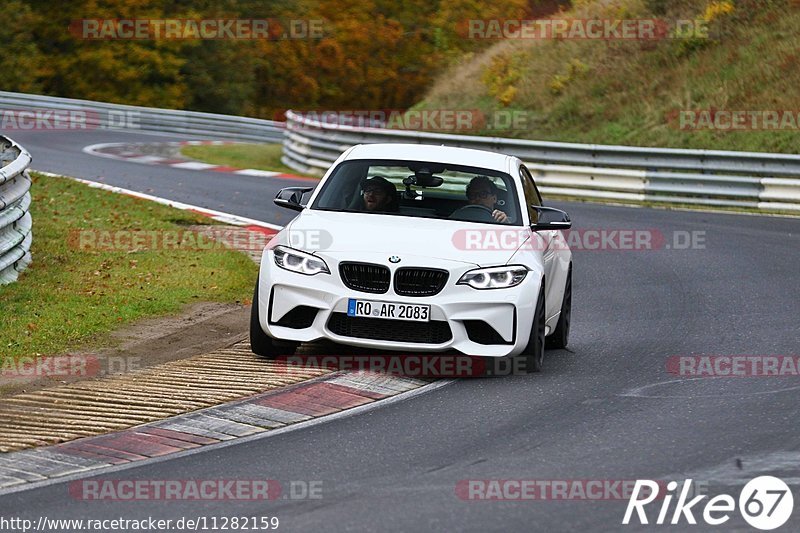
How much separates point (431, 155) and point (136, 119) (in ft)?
100

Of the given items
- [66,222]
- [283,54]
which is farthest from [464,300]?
[283,54]

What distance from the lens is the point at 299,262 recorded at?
30.5ft

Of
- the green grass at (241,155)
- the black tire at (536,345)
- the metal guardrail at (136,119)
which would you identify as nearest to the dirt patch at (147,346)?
the black tire at (536,345)

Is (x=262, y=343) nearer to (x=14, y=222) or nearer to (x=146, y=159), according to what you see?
(x=14, y=222)

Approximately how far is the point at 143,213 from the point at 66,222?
189 centimetres

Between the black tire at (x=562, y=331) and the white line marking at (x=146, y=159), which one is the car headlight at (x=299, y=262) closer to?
the black tire at (x=562, y=331)

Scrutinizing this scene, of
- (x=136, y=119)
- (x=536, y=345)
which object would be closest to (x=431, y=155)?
(x=536, y=345)

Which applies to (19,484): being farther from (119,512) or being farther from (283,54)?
(283,54)

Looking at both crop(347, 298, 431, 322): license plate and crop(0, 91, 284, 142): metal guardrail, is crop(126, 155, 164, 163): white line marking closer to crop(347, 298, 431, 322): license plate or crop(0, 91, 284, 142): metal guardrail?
crop(0, 91, 284, 142): metal guardrail

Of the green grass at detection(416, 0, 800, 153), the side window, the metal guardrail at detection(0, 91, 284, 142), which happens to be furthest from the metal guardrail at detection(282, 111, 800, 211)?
the metal guardrail at detection(0, 91, 284, 142)

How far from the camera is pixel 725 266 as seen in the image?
51.3 ft

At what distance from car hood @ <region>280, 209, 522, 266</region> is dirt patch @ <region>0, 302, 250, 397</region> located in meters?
1.31

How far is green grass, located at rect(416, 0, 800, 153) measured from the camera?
29.7m

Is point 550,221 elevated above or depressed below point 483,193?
below
